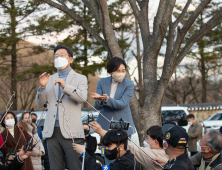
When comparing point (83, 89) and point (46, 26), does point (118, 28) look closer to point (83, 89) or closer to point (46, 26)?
point (46, 26)

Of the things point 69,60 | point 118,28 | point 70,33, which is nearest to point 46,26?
point 70,33

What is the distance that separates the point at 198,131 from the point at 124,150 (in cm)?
627

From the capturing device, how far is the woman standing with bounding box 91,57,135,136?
11.1 ft

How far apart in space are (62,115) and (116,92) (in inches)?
31.0

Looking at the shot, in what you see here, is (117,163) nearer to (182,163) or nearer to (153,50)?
(182,163)

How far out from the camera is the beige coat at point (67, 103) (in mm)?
2992

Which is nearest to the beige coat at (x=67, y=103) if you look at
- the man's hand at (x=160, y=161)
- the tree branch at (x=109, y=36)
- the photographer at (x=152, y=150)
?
the photographer at (x=152, y=150)

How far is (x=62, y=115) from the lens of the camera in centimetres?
305

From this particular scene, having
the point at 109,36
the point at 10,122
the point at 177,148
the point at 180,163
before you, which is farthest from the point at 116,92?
the point at 109,36

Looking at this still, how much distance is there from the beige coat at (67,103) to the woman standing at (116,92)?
10.8 inches

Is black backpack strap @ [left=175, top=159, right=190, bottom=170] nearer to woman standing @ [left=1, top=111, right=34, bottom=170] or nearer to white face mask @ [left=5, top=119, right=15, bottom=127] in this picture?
woman standing @ [left=1, top=111, right=34, bottom=170]

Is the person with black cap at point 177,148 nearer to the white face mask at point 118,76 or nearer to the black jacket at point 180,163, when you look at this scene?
the black jacket at point 180,163

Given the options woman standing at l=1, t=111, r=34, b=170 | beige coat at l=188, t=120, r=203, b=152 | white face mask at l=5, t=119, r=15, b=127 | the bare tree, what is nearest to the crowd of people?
woman standing at l=1, t=111, r=34, b=170

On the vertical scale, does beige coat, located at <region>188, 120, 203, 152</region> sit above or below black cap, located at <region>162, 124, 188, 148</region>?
below
